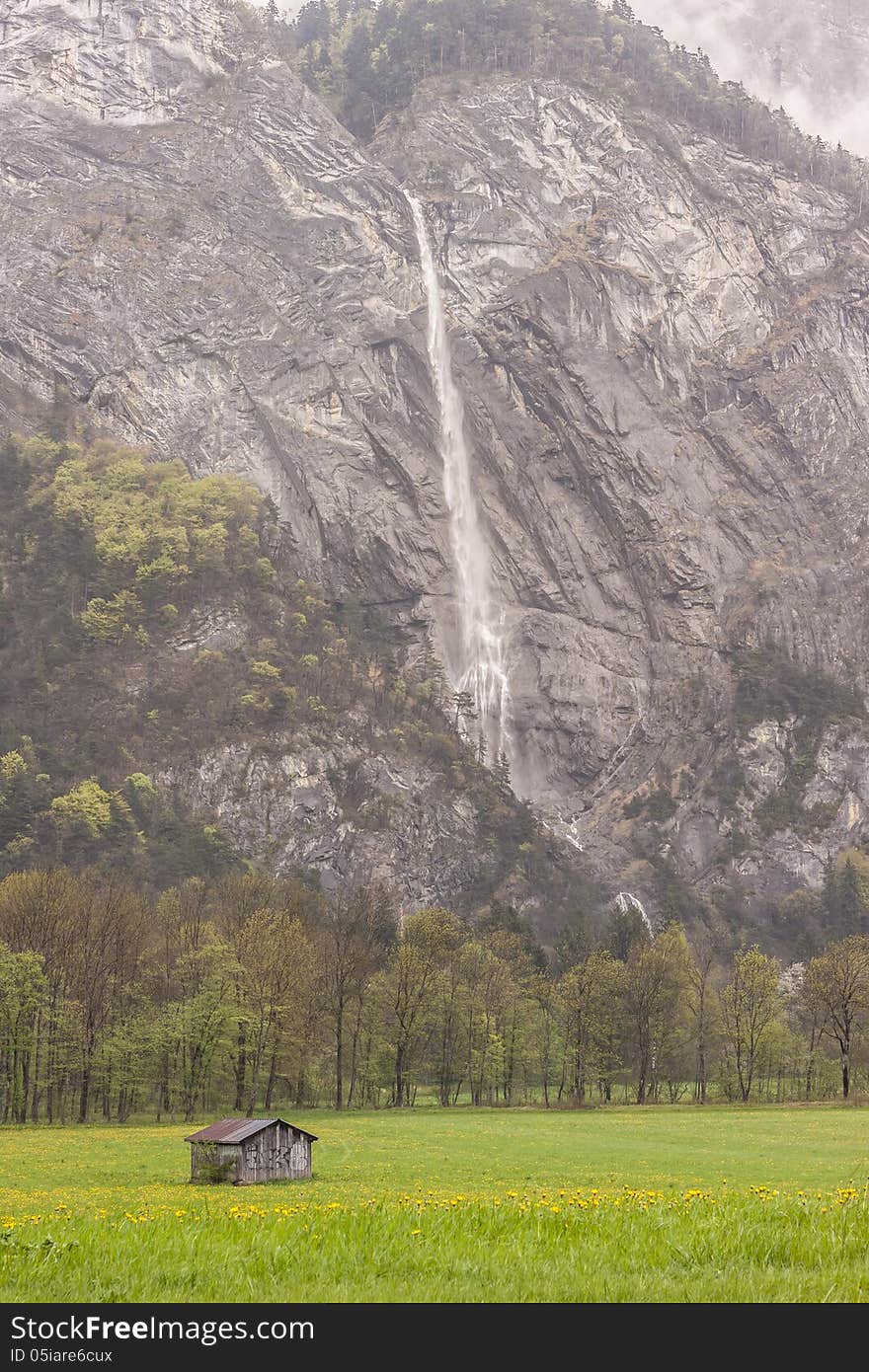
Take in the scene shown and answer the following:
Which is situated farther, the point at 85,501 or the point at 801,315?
the point at 801,315

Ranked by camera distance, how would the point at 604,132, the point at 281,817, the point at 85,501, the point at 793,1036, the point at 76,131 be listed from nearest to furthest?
the point at 793,1036, the point at 281,817, the point at 85,501, the point at 76,131, the point at 604,132

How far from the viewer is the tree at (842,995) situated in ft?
230

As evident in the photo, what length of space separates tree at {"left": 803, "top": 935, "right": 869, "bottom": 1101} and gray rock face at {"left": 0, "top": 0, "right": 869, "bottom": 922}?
64073mm

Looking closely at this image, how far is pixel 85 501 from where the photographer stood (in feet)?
477

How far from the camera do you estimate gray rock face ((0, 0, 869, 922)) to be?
520ft

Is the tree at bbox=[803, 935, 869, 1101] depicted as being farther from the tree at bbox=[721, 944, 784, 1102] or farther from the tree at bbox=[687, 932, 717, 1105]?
the tree at bbox=[687, 932, 717, 1105]

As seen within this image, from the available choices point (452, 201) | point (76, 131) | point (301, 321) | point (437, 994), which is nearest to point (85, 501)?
point (301, 321)

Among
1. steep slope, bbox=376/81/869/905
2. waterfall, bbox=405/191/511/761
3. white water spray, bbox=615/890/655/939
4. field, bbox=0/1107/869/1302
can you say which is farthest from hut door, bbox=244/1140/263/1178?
waterfall, bbox=405/191/511/761

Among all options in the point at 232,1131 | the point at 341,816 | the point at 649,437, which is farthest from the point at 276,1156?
the point at 649,437

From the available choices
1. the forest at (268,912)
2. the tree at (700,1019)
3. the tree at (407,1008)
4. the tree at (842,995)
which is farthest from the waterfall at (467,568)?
the tree at (407,1008)

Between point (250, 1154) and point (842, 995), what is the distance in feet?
165

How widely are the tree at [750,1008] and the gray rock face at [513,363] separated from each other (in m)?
65.0

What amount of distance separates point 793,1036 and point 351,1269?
78134 millimetres
